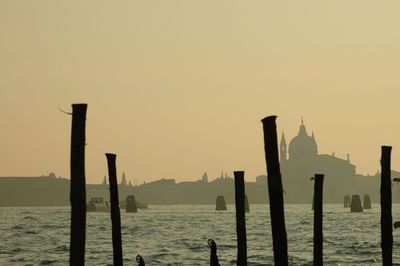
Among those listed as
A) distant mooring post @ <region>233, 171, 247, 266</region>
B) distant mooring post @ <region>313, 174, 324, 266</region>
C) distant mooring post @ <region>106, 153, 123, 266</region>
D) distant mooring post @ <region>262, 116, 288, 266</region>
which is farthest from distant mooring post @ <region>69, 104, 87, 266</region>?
distant mooring post @ <region>313, 174, 324, 266</region>

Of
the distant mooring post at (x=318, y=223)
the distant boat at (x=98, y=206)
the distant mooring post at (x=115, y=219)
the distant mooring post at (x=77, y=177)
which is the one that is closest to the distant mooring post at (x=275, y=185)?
the distant mooring post at (x=77, y=177)

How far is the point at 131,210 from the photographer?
440 feet

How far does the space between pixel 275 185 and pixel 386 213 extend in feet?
19.6

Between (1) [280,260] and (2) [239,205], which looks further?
(2) [239,205]

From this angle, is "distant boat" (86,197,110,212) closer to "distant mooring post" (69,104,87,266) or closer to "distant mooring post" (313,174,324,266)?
"distant mooring post" (313,174,324,266)

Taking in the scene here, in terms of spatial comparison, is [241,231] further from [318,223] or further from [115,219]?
[115,219]

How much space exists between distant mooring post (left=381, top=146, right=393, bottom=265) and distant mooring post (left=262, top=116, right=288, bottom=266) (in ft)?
17.5

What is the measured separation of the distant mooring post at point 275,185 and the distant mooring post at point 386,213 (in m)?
5.33

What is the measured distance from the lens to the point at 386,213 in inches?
846

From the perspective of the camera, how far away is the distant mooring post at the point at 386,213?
2125 centimetres

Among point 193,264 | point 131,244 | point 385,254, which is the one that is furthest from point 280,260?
point 131,244

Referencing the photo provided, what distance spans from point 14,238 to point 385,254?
37.6 metres

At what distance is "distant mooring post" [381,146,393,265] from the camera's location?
21.2 metres

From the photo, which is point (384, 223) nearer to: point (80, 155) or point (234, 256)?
point (80, 155)
